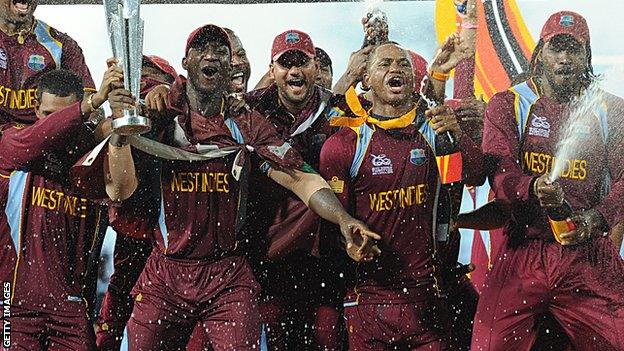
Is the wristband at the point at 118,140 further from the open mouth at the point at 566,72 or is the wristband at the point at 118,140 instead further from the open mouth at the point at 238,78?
the open mouth at the point at 566,72

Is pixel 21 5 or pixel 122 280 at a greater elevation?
pixel 21 5

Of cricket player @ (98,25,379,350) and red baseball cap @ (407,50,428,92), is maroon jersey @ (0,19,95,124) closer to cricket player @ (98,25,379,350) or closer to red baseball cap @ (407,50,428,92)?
cricket player @ (98,25,379,350)

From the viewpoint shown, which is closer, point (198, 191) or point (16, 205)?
point (198, 191)

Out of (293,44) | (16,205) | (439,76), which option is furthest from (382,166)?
(16,205)

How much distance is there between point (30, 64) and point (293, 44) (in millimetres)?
1509

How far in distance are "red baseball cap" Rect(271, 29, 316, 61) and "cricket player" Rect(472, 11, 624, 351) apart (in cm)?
105

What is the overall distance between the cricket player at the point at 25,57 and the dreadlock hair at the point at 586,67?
2.48m

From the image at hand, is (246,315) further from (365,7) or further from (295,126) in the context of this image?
(365,7)

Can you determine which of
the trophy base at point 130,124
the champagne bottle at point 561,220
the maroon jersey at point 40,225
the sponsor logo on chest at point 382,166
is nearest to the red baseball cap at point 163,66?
the maroon jersey at point 40,225

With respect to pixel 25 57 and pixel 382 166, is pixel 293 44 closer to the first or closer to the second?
pixel 382 166

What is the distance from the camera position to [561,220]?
718 cm

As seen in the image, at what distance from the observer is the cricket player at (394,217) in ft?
23.1

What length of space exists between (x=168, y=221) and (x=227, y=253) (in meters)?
0.34

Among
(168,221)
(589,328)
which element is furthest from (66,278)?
(589,328)
